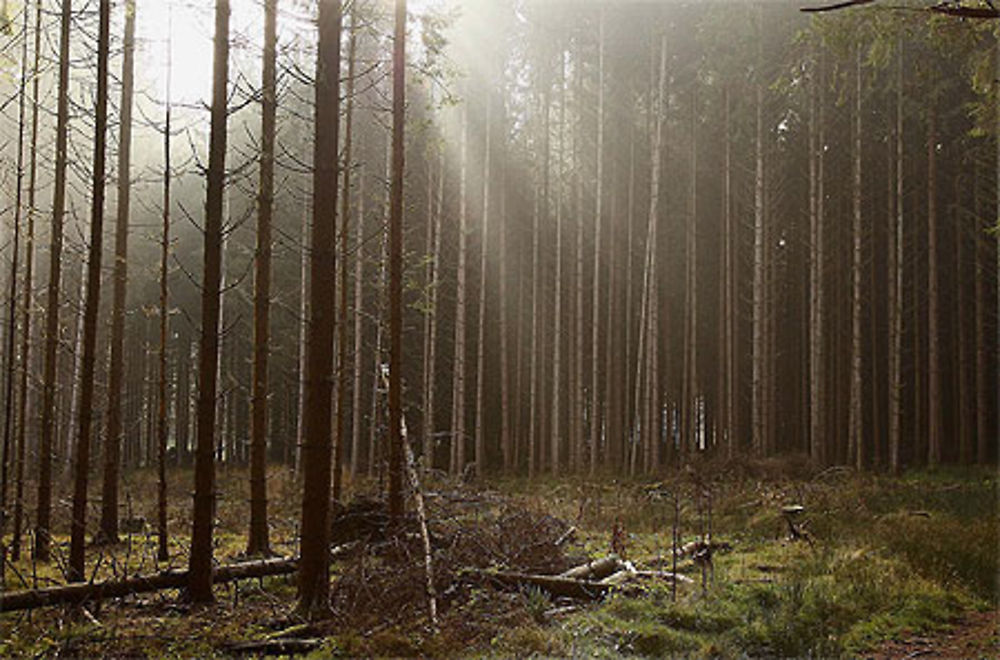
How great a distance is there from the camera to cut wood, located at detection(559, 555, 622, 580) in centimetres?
848

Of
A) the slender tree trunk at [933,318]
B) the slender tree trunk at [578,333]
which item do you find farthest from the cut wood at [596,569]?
the slender tree trunk at [933,318]

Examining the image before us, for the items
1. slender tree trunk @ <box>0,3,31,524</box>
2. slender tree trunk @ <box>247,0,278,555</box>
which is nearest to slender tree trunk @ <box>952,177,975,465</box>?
slender tree trunk @ <box>247,0,278,555</box>

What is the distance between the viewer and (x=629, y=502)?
15.4 metres

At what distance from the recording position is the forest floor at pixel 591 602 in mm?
6430

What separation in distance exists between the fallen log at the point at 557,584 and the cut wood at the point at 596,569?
0.72 ft

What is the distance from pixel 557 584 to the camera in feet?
26.6

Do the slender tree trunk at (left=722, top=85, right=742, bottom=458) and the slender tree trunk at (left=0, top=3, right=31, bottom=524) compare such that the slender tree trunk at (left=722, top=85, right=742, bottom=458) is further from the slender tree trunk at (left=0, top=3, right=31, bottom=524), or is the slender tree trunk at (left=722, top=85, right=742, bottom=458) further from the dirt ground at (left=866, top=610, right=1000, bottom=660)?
the slender tree trunk at (left=0, top=3, right=31, bottom=524)

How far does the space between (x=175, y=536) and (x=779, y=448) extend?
1940 cm

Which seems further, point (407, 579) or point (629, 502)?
point (629, 502)

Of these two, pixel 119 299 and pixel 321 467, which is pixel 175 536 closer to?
pixel 119 299

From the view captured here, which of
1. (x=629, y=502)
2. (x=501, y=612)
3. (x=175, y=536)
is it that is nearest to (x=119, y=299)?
(x=175, y=536)

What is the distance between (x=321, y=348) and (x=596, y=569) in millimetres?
3552

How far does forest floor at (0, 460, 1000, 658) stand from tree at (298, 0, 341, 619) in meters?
0.34

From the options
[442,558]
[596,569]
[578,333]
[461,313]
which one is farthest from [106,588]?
[578,333]
